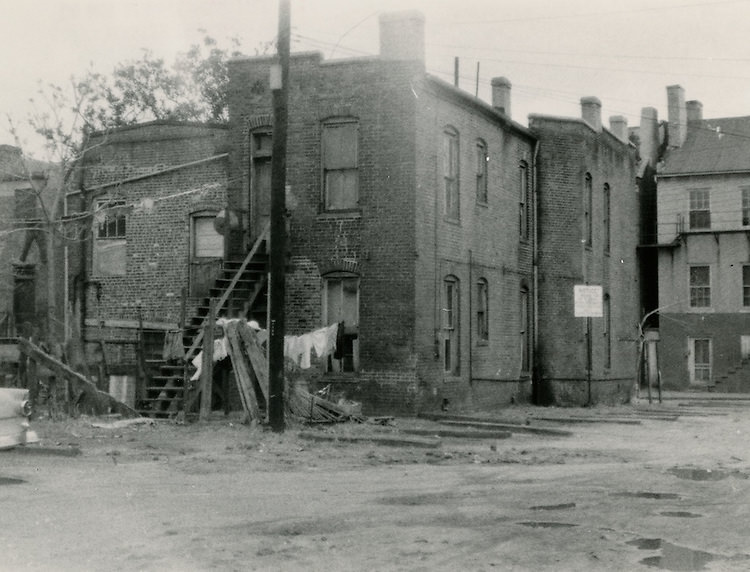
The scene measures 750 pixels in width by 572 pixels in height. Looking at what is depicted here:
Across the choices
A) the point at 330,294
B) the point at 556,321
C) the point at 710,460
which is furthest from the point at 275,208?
the point at 556,321

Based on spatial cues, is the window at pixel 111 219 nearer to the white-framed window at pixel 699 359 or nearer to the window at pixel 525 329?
the window at pixel 525 329

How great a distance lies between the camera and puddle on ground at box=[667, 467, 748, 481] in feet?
43.6

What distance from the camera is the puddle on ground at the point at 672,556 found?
309 inches

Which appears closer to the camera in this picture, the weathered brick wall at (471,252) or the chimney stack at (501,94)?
the weathered brick wall at (471,252)

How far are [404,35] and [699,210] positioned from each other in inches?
1072

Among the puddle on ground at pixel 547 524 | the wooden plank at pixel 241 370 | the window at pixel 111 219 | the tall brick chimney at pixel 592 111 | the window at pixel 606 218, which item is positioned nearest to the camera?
the puddle on ground at pixel 547 524

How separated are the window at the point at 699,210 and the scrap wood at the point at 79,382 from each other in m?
32.7

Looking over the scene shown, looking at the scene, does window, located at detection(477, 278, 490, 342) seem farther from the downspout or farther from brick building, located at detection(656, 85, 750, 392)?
brick building, located at detection(656, 85, 750, 392)

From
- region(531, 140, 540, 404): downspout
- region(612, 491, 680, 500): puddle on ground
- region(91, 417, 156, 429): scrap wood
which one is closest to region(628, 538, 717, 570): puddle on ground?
region(612, 491, 680, 500): puddle on ground

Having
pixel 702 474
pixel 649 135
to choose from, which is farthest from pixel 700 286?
pixel 702 474

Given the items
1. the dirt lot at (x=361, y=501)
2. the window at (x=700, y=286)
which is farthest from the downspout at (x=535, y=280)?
the window at (x=700, y=286)

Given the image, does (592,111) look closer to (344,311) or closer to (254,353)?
(344,311)

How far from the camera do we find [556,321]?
30.1 meters

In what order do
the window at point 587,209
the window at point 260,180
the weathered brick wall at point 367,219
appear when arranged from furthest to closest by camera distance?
the window at point 587,209
the window at point 260,180
the weathered brick wall at point 367,219
